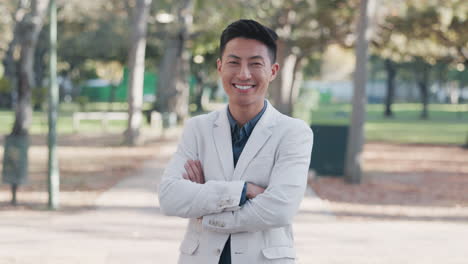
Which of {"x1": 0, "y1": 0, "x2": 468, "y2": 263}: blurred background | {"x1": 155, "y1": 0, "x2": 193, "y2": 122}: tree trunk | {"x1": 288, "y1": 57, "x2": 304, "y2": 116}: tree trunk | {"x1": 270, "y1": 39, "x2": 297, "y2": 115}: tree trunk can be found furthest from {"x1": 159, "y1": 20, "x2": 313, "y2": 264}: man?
{"x1": 155, "y1": 0, "x2": 193, "y2": 122}: tree trunk

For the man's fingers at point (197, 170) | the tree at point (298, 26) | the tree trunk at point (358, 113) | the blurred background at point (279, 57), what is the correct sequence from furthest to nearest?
1. the tree at point (298, 26)
2. the tree trunk at point (358, 113)
3. the blurred background at point (279, 57)
4. the man's fingers at point (197, 170)

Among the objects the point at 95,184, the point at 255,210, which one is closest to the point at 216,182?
the point at 255,210

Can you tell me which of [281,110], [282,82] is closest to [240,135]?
[281,110]

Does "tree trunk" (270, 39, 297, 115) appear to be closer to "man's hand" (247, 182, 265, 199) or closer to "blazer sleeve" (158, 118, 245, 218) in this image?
"blazer sleeve" (158, 118, 245, 218)

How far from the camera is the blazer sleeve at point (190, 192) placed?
301 cm

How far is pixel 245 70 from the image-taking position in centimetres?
296

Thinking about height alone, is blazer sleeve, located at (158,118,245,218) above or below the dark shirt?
below

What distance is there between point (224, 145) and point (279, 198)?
339mm

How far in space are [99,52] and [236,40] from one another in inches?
1859

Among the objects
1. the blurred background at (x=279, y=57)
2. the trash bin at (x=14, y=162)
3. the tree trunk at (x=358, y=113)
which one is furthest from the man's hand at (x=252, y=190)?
the tree trunk at (x=358, y=113)

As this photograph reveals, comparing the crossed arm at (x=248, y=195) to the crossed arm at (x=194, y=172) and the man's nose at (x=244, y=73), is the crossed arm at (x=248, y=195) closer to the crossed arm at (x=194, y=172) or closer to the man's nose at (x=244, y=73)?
the crossed arm at (x=194, y=172)

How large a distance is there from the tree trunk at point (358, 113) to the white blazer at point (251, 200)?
11695mm

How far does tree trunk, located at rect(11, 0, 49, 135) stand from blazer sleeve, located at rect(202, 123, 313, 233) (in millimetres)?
10897

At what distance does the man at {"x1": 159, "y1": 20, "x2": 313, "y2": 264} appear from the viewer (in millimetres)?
2959
